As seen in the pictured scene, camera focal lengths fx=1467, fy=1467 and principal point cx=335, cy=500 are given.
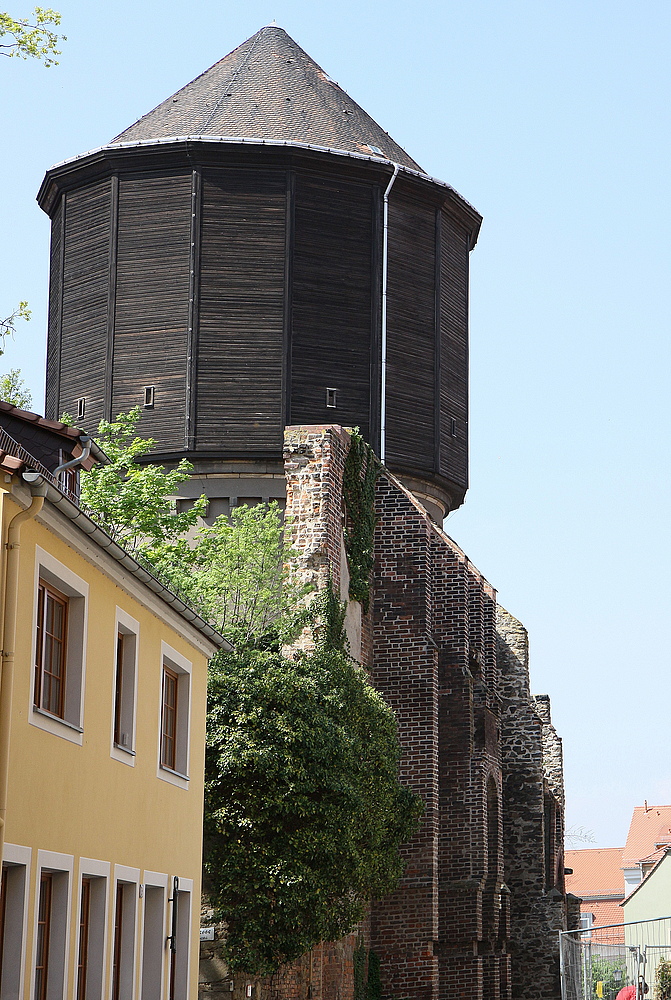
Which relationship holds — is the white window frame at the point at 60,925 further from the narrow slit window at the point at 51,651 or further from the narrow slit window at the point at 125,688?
the narrow slit window at the point at 125,688

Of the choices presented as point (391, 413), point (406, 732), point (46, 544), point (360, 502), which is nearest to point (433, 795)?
point (406, 732)

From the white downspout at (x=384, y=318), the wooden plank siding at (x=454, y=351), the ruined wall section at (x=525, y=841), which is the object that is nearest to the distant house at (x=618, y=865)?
the ruined wall section at (x=525, y=841)

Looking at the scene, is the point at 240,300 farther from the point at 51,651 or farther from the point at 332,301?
the point at 51,651

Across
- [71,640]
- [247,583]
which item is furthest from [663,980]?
[71,640]

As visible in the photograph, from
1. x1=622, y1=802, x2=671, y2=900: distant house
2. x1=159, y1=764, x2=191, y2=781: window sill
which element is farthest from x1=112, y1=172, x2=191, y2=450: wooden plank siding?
x1=622, y1=802, x2=671, y2=900: distant house

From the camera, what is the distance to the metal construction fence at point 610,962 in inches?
762

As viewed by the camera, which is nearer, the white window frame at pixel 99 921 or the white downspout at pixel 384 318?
the white window frame at pixel 99 921

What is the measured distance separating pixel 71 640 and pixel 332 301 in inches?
808

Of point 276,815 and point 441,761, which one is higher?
point 441,761

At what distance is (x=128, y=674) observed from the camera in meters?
15.1

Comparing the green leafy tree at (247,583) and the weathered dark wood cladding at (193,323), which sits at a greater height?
the weathered dark wood cladding at (193,323)

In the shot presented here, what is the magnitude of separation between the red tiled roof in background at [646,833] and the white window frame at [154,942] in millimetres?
78520

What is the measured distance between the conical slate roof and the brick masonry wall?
9.11 m

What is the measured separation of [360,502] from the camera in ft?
94.7
